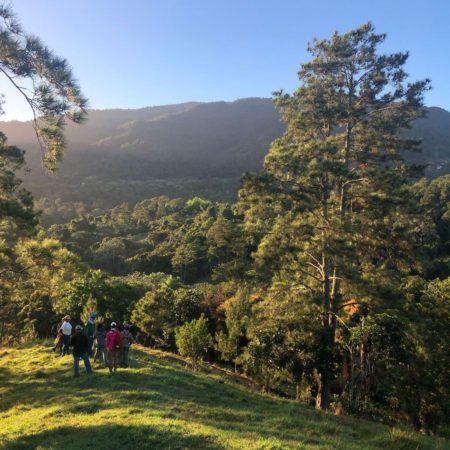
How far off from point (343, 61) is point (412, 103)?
129 inches

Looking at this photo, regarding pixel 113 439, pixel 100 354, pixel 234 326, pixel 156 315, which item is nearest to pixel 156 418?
pixel 113 439

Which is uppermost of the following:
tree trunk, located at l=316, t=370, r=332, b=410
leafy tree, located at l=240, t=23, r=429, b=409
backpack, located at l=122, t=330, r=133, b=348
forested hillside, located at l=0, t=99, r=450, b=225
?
forested hillside, located at l=0, t=99, r=450, b=225

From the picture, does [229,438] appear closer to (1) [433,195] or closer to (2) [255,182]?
(2) [255,182]

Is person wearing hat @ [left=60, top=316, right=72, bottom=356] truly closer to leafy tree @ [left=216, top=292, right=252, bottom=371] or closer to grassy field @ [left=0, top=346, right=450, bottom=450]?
grassy field @ [left=0, top=346, right=450, bottom=450]

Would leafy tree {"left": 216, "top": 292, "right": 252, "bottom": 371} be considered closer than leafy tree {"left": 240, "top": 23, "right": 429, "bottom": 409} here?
No

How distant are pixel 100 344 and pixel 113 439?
6268mm

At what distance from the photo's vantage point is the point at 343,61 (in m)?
17.1

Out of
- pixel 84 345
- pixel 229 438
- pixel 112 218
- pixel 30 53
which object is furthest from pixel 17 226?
pixel 112 218

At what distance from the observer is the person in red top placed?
11738 mm

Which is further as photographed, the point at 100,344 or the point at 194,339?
the point at 194,339

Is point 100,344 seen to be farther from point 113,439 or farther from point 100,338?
point 113,439

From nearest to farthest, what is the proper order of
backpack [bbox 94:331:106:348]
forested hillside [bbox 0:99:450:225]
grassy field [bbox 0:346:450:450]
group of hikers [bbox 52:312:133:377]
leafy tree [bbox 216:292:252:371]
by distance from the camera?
1. grassy field [bbox 0:346:450:450]
2. group of hikers [bbox 52:312:133:377]
3. backpack [bbox 94:331:106:348]
4. leafy tree [bbox 216:292:252:371]
5. forested hillside [bbox 0:99:450:225]

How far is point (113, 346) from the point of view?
11.9 metres

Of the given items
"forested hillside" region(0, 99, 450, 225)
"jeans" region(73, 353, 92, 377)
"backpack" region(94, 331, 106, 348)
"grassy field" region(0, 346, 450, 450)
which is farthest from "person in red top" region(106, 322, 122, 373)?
"forested hillside" region(0, 99, 450, 225)
